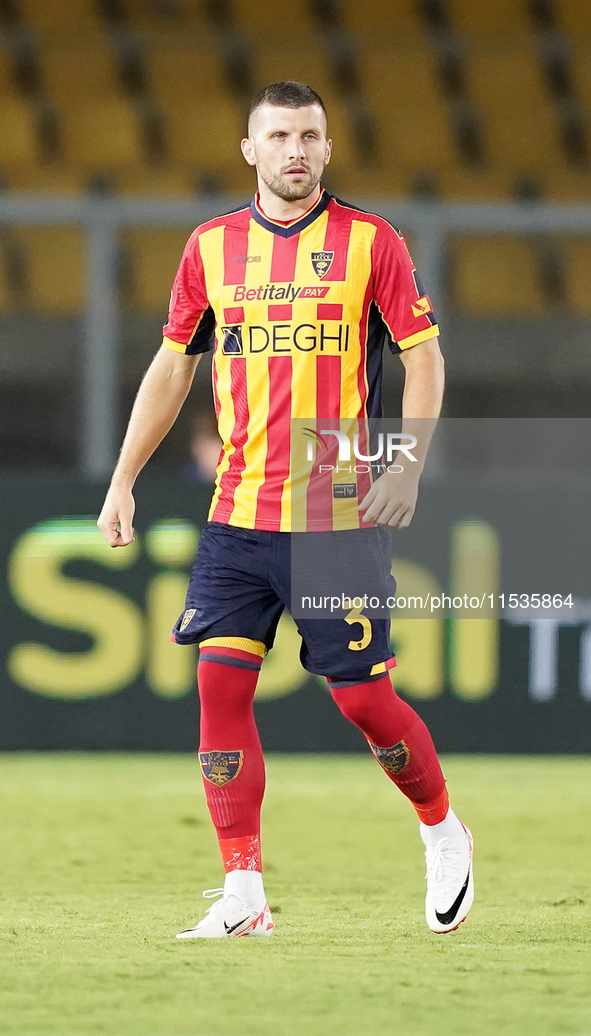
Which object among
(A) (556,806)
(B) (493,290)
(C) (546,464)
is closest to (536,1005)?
(A) (556,806)

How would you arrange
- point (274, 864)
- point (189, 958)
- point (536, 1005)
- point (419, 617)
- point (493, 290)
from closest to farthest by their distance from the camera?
point (536, 1005)
point (189, 958)
point (274, 864)
point (419, 617)
point (493, 290)

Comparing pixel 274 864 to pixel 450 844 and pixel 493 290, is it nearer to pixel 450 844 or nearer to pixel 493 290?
pixel 450 844

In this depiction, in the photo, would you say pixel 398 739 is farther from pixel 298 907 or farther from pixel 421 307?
pixel 421 307

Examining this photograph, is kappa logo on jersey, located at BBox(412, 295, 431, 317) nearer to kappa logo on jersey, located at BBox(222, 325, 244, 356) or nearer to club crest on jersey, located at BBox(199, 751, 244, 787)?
kappa logo on jersey, located at BBox(222, 325, 244, 356)

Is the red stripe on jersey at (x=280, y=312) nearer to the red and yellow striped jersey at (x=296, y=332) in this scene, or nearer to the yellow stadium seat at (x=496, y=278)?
the red and yellow striped jersey at (x=296, y=332)

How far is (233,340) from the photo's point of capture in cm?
347

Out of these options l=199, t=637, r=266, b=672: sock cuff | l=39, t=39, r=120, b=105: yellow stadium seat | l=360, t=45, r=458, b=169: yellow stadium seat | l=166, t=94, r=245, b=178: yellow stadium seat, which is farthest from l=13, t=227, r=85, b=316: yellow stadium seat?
l=199, t=637, r=266, b=672: sock cuff

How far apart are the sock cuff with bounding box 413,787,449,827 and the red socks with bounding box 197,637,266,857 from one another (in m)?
0.39

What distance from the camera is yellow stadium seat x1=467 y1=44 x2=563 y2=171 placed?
35.6 ft

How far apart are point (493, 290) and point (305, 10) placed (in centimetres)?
367

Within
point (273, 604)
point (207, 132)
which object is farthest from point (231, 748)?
point (207, 132)

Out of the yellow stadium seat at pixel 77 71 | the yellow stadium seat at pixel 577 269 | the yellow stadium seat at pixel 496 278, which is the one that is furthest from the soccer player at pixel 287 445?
the yellow stadium seat at pixel 77 71

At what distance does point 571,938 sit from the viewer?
3.38 m

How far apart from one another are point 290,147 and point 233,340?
45cm
